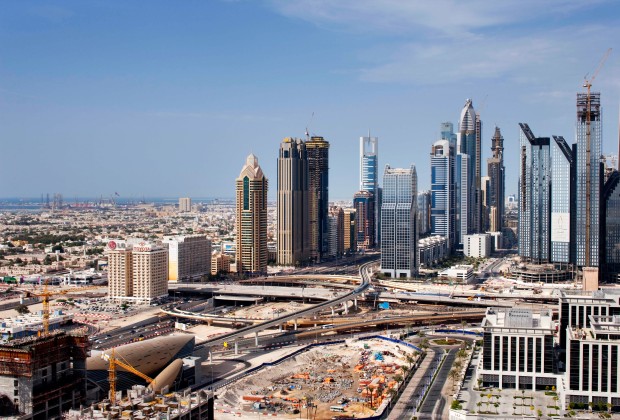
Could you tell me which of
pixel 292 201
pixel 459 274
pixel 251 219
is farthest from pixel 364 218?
pixel 459 274

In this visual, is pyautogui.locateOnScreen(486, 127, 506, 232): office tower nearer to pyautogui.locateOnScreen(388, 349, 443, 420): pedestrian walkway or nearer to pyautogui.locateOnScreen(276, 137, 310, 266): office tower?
pyautogui.locateOnScreen(276, 137, 310, 266): office tower

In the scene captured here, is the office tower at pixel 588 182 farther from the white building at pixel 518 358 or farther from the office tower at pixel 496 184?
the office tower at pixel 496 184

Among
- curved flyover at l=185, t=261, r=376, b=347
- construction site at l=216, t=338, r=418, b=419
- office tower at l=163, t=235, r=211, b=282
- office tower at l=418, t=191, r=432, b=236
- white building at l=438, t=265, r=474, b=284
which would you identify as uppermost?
office tower at l=418, t=191, r=432, b=236

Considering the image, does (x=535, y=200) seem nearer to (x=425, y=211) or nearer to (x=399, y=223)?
(x=399, y=223)

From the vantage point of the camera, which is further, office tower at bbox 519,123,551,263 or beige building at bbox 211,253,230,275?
beige building at bbox 211,253,230,275

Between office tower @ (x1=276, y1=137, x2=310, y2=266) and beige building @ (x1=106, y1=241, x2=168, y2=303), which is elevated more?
office tower @ (x1=276, y1=137, x2=310, y2=266)

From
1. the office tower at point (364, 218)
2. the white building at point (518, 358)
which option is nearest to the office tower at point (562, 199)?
the white building at point (518, 358)

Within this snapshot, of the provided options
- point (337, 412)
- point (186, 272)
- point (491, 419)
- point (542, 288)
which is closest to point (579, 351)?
point (491, 419)

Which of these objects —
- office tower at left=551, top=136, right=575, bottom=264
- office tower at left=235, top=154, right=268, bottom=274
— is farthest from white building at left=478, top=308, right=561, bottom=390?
office tower at left=235, top=154, right=268, bottom=274
